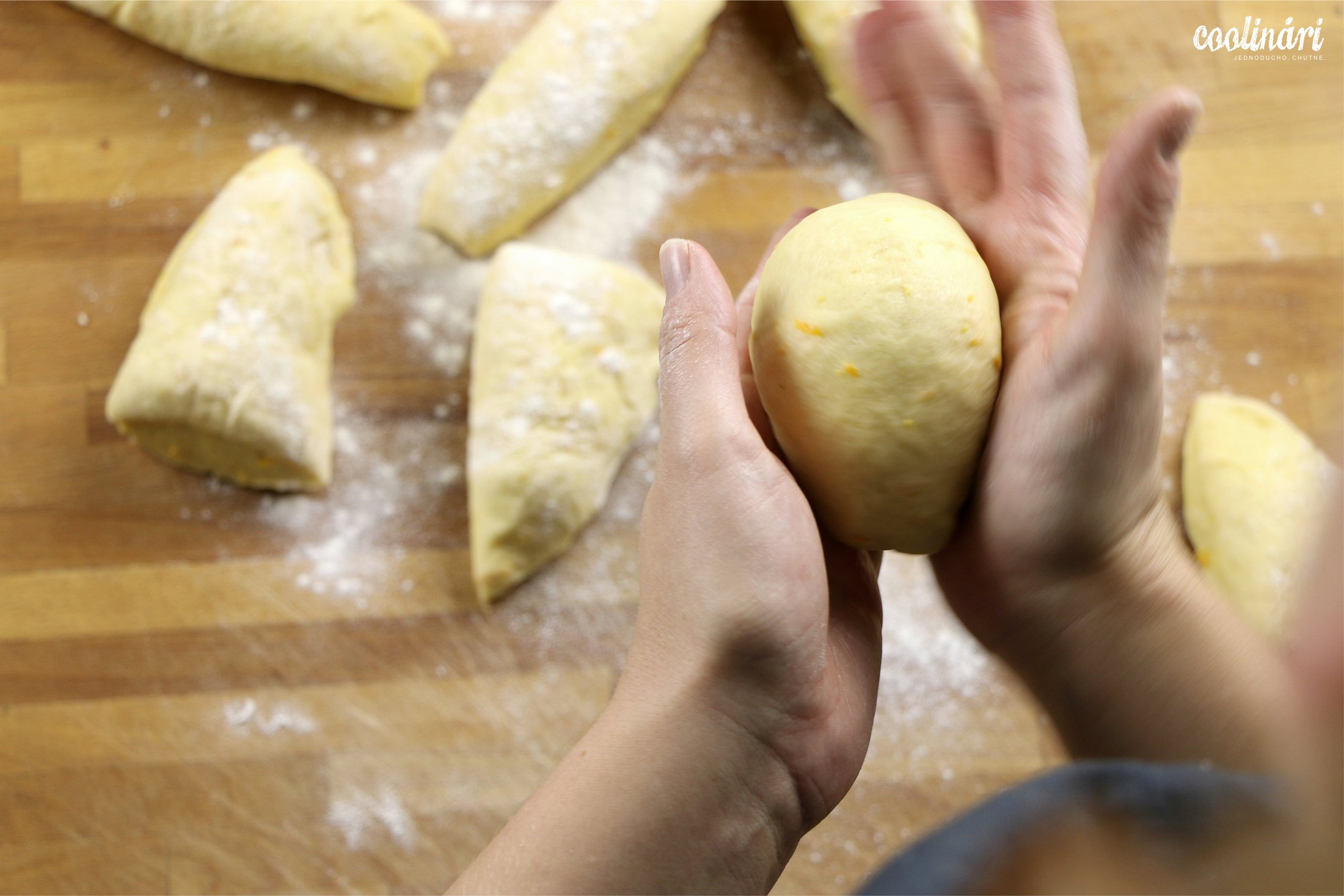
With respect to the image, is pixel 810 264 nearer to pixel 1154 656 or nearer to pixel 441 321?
pixel 1154 656

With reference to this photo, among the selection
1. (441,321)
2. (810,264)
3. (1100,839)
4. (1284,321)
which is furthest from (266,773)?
(1284,321)

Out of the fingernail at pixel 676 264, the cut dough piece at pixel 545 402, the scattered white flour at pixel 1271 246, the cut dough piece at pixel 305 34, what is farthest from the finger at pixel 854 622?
the cut dough piece at pixel 305 34

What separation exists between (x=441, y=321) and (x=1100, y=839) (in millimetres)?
1312

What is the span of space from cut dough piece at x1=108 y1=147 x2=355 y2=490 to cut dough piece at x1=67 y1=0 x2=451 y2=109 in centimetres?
18

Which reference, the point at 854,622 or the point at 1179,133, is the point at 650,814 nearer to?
the point at 854,622

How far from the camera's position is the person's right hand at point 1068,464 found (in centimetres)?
91

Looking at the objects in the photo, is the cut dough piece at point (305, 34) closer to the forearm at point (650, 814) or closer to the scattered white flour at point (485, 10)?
the scattered white flour at point (485, 10)

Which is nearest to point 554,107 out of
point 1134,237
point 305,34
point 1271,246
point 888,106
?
point 305,34

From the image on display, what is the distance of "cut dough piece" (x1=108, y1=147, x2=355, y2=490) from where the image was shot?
58.4 inches

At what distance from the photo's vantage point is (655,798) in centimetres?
96

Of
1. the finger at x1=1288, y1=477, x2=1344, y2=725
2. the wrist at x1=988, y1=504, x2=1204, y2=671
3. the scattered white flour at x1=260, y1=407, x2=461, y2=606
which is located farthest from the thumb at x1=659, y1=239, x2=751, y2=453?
the scattered white flour at x1=260, y1=407, x2=461, y2=606

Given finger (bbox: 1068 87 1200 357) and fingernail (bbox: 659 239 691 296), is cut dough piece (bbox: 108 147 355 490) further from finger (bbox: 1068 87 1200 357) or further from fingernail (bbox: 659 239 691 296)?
finger (bbox: 1068 87 1200 357)

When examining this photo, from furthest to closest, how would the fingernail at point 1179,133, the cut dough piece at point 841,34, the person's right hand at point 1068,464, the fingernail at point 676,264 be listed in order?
the cut dough piece at point 841,34
the fingernail at point 676,264
the person's right hand at point 1068,464
the fingernail at point 1179,133

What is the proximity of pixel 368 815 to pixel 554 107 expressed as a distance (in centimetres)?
120
